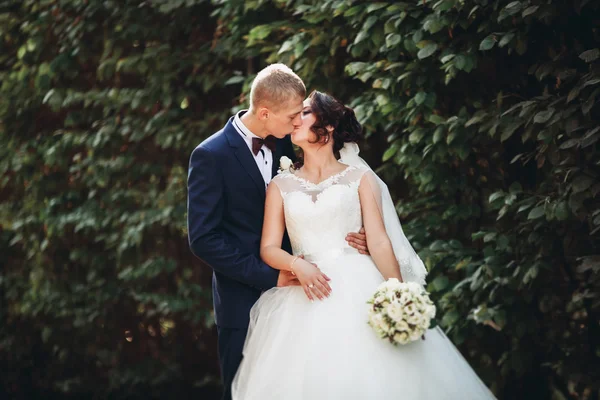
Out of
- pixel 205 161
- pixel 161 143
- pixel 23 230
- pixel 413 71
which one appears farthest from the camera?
pixel 23 230

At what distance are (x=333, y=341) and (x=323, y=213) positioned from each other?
517 millimetres

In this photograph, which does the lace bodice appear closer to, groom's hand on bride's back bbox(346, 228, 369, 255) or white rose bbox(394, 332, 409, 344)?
groom's hand on bride's back bbox(346, 228, 369, 255)

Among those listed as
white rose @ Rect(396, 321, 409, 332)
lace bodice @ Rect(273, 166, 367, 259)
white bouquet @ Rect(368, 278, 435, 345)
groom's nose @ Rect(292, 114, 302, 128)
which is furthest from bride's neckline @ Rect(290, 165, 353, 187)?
white rose @ Rect(396, 321, 409, 332)

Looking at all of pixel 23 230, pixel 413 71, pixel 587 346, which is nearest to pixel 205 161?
pixel 413 71

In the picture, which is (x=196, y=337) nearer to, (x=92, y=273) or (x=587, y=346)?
(x=92, y=273)

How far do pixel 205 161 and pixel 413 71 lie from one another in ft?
3.82

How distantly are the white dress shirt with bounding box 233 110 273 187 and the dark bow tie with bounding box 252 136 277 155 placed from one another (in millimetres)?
19

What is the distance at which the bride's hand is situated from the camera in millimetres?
3062

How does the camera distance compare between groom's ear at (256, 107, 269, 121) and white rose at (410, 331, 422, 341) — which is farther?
groom's ear at (256, 107, 269, 121)

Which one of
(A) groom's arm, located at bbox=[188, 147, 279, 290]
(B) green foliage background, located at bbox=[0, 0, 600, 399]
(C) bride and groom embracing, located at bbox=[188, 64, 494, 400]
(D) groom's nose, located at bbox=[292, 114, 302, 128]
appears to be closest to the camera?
(C) bride and groom embracing, located at bbox=[188, 64, 494, 400]

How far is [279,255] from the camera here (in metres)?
3.13

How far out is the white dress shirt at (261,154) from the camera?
132 inches

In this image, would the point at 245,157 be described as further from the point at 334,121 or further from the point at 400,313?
the point at 400,313

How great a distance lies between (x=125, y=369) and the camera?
609 cm
